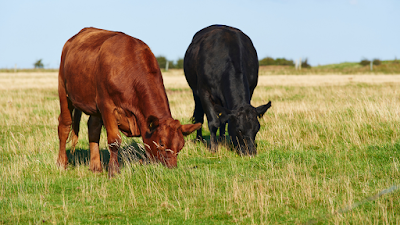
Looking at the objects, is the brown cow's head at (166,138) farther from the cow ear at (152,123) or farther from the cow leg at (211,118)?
the cow leg at (211,118)

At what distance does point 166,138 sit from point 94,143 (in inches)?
98.9

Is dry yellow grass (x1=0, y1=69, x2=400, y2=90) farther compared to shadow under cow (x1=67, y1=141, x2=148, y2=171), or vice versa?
dry yellow grass (x1=0, y1=69, x2=400, y2=90)

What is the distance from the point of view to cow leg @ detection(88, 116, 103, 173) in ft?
22.7

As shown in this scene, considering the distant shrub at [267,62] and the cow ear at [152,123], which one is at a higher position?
the distant shrub at [267,62]

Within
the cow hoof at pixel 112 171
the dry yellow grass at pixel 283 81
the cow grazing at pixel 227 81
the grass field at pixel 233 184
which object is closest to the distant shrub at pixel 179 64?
the dry yellow grass at pixel 283 81

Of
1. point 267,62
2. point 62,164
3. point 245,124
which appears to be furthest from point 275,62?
point 62,164

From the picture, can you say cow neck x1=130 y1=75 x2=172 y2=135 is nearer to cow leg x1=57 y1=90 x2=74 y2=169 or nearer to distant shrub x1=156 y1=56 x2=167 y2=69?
cow leg x1=57 y1=90 x2=74 y2=169

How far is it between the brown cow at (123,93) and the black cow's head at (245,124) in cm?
152

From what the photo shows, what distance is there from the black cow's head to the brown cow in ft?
4.98

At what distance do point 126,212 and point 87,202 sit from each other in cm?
68

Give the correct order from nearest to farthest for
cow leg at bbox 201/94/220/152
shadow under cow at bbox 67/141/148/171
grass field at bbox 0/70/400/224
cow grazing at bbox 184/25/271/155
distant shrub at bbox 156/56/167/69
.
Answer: grass field at bbox 0/70/400/224
cow grazing at bbox 184/25/271/155
shadow under cow at bbox 67/141/148/171
cow leg at bbox 201/94/220/152
distant shrub at bbox 156/56/167/69

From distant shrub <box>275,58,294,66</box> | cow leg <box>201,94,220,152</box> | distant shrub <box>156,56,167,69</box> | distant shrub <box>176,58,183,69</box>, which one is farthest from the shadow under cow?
distant shrub <box>275,58,294,66</box>

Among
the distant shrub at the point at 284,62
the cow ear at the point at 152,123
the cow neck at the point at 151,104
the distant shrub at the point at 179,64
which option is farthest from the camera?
the distant shrub at the point at 284,62

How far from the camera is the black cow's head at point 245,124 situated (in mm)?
6789
